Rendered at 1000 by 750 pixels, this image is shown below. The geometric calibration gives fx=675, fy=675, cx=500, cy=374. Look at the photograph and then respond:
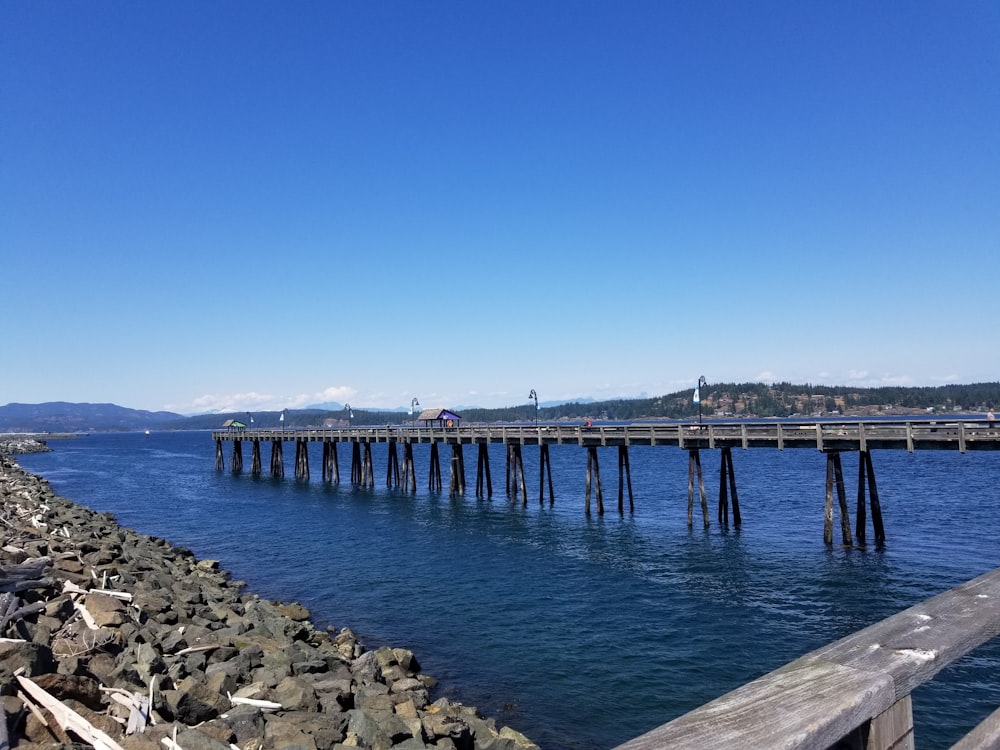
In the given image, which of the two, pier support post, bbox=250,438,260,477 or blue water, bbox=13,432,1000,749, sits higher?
pier support post, bbox=250,438,260,477

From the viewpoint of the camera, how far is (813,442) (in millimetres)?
27000

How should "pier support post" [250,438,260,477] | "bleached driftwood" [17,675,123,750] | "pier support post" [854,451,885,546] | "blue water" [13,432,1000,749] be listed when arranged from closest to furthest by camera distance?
"bleached driftwood" [17,675,123,750] < "blue water" [13,432,1000,749] < "pier support post" [854,451,885,546] < "pier support post" [250,438,260,477]

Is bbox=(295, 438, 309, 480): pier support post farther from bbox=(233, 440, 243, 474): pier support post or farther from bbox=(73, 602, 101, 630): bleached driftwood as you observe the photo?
bbox=(73, 602, 101, 630): bleached driftwood

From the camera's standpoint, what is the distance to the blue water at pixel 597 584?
544 inches

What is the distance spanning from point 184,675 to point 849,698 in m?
11.2

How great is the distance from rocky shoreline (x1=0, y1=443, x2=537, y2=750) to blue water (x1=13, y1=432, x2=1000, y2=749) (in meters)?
1.96

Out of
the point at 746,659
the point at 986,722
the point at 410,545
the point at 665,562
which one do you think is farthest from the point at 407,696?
the point at 410,545

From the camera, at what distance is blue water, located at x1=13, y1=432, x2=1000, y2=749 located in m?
13.8

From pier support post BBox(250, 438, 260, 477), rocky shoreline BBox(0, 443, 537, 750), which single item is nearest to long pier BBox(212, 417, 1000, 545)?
rocky shoreline BBox(0, 443, 537, 750)

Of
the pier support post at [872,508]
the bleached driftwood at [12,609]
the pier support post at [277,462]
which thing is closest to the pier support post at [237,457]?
the pier support post at [277,462]

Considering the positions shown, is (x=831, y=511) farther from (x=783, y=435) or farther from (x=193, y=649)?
(x=193, y=649)

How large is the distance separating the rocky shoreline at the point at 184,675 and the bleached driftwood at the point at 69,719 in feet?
0.06

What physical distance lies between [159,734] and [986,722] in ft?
28.2

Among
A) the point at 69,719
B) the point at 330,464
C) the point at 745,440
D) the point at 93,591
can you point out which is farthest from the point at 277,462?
the point at 69,719
